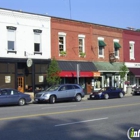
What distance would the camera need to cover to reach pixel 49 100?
25812mm

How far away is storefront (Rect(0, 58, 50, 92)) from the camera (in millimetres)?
28672

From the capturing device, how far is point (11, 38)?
29328 millimetres

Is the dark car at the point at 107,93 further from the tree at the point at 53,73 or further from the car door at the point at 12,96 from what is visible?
the car door at the point at 12,96

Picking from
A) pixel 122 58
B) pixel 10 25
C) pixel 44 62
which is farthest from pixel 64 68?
pixel 122 58

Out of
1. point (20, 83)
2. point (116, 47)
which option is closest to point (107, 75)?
point (116, 47)

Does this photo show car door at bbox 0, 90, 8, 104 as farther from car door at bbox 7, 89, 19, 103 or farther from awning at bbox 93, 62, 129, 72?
awning at bbox 93, 62, 129, 72

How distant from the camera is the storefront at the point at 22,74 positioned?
28.7 m

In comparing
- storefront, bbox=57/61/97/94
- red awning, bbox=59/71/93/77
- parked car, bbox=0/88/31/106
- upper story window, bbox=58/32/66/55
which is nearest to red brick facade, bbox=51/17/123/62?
upper story window, bbox=58/32/66/55

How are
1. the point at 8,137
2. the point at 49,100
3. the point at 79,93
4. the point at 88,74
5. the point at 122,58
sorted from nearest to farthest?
the point at 8,137 → the point at 49,100 → the point at 79,93 → the point at 88,74 → the point at 122,58

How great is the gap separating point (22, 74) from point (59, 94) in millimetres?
5604

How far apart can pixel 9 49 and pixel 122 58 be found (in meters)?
17.9

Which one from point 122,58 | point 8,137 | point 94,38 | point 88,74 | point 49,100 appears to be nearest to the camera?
point 8,137

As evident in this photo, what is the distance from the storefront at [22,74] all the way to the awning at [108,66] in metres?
7.70

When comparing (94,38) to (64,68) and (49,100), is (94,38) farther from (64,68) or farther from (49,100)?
(49,100)
